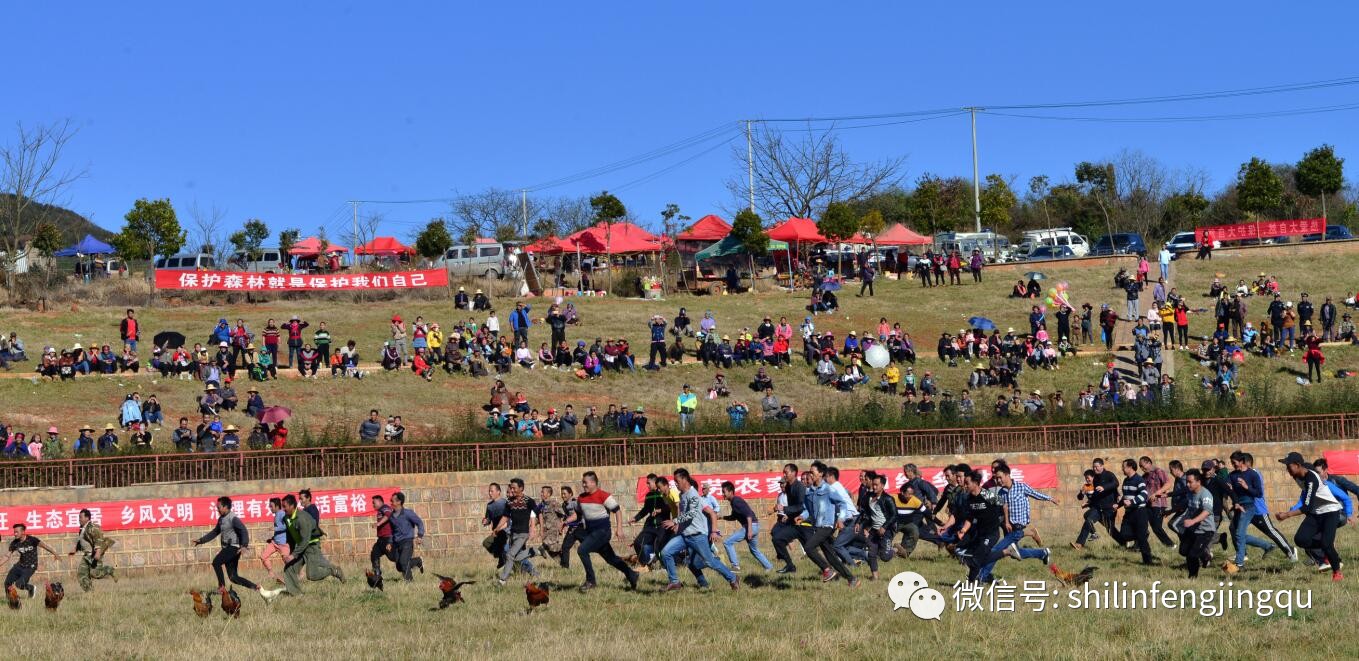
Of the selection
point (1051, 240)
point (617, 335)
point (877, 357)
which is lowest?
point (877, 357)

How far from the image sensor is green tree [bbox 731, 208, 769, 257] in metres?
52.0

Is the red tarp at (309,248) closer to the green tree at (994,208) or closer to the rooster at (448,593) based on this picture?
the green tree at (994,208)

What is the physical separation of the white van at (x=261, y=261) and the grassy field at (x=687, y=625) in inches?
1465

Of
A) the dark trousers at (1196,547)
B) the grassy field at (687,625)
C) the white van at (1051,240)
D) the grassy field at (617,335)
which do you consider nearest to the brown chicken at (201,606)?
the grassy field at (687,625)

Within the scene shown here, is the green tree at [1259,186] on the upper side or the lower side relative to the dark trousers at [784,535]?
upper

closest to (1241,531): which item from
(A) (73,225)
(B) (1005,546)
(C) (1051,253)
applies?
(B) (1005,546)

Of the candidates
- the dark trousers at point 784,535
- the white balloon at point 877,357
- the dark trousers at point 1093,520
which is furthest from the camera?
the white balloon at point 877,357

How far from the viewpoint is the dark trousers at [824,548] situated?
1541 centimetres

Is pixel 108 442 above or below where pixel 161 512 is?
above

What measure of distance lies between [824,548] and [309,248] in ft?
157

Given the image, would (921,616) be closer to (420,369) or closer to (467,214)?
(420,369)

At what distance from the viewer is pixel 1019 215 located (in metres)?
86.4

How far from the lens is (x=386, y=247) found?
60.7 meters

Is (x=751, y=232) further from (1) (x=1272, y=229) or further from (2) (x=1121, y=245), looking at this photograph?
(1) (x=1272, y=229)
